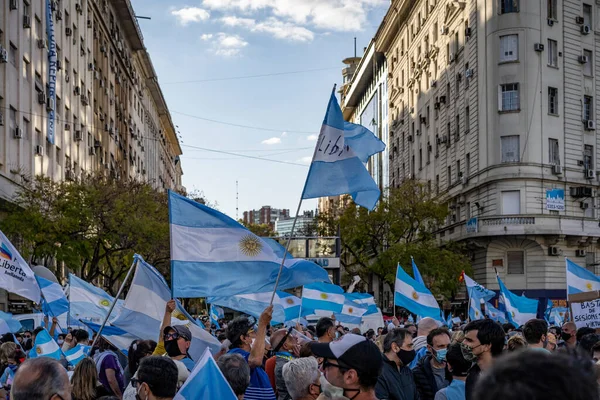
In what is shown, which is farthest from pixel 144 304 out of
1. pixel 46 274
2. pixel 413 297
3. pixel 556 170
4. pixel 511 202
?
pixel 556 170

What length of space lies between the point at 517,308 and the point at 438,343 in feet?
36.6

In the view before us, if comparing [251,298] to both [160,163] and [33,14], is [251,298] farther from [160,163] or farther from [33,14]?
[160,163]

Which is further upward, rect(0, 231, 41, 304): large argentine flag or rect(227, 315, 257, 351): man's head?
rect(0, 231, 41, 304): large argentine flag

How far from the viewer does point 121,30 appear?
6725 cm

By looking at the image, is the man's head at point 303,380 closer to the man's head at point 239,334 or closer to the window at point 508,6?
the man's head at point 239,334

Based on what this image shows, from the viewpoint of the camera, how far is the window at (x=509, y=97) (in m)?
42.4

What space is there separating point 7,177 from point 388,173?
1791 inches

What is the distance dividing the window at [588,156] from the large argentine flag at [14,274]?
38916 millimetres

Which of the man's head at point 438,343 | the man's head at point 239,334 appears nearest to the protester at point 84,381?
the man's head at point 239,334

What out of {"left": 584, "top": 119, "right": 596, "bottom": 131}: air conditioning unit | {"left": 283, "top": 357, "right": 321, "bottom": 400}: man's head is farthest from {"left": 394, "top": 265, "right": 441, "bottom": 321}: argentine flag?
{"left": 584, "top": 119, "right": 596, "bottom": 131}: air conditioning unit

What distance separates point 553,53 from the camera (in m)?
43.1

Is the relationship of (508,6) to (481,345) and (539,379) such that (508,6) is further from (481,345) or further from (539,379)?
(539,379)

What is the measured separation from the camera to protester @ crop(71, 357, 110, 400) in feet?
21.2

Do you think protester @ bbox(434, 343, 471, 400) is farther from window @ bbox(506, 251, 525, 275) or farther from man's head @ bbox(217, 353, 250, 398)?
window @ bbox(506, 251, 525, 275)
